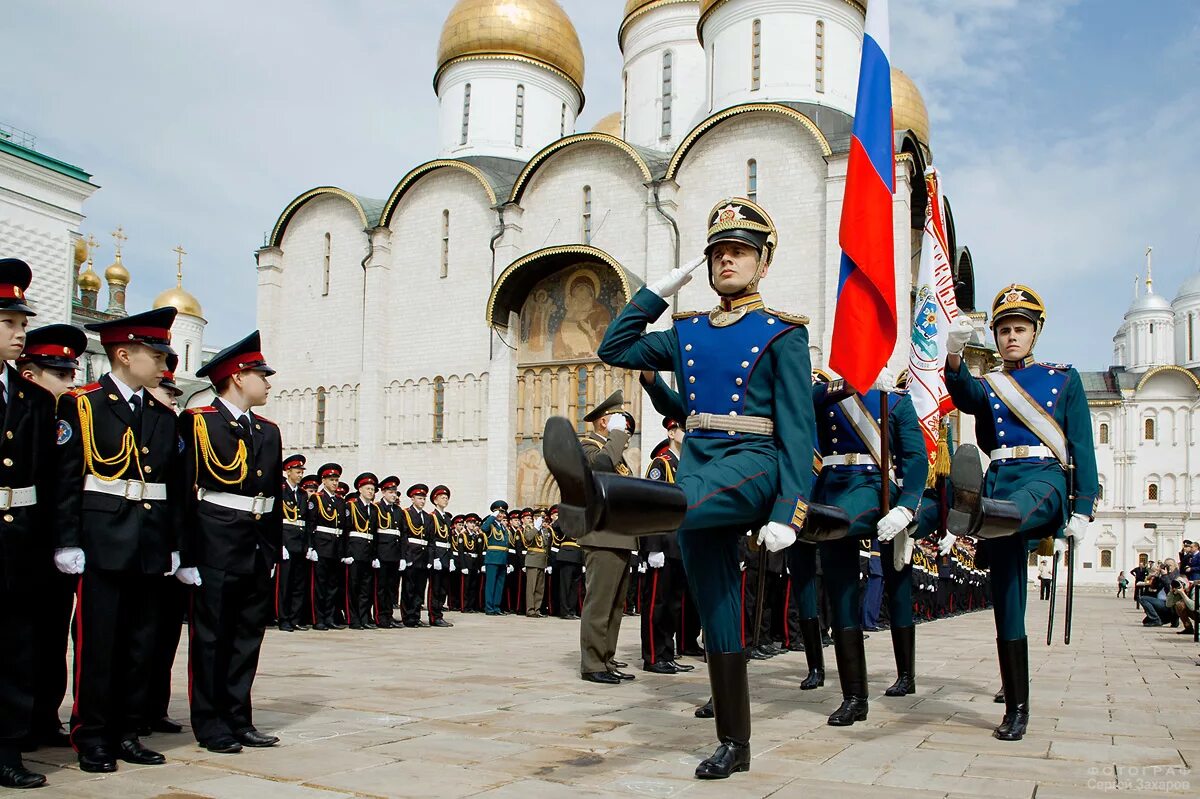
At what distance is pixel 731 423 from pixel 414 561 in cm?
1006

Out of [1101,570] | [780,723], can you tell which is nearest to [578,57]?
[780,723]

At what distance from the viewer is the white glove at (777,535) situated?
3750 millimetres

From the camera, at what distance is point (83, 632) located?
163 inches

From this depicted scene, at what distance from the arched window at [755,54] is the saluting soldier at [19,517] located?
25.2 m

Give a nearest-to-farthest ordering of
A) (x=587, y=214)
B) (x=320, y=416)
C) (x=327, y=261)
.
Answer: (x=587, y=214), (x=320, y=416), (x=327, y=261)

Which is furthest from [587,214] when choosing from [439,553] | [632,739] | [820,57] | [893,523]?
[632,739]

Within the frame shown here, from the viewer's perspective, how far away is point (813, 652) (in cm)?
662

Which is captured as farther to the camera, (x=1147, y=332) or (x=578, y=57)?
(x=1147, y=332)

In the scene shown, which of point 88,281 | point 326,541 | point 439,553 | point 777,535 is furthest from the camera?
point 88,281

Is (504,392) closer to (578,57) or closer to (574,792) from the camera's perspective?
(578,57)

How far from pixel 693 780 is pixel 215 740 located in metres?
1.95

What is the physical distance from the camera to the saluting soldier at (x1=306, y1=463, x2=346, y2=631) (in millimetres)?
12102

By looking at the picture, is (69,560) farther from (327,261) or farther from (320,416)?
(327,261)

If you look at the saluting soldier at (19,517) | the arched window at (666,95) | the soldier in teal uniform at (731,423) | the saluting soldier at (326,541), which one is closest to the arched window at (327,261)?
the arched window at (666,95)
